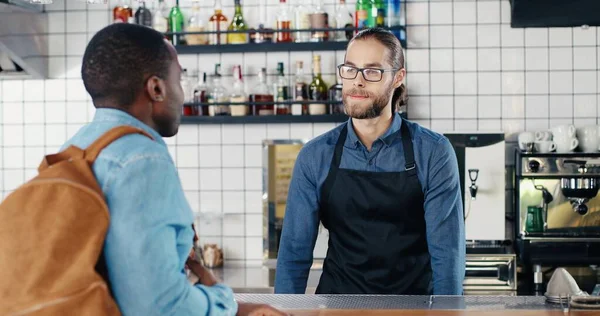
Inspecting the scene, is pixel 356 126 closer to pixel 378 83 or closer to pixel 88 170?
pixel 378 83

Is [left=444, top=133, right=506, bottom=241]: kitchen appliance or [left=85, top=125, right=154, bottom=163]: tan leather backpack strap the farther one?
[left=444, top=133, right=506, bottom=241]: kitchen appliance

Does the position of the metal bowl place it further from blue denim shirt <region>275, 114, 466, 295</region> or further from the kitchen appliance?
blue denim shirt <region>275, 114, 466, 295</region>

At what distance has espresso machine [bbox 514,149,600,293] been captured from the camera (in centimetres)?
402

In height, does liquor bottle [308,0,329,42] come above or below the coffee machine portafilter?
above

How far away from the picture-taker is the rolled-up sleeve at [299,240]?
2.49 m

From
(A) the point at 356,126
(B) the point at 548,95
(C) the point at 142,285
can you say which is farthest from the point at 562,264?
(C) the point at 142,285

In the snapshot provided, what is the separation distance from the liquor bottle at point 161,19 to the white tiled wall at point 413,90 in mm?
125

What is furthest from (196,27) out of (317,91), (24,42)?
(24,42)

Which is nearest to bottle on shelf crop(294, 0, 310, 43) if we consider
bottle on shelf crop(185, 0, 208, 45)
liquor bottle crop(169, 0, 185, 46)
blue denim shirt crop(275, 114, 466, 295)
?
bottle on shelf crop(185, 0, 208, 45)

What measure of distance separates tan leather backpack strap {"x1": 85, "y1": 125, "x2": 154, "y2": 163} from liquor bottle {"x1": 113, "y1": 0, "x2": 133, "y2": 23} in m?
3.34

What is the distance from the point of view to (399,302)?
2.06 m

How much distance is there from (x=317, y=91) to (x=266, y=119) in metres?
0.29

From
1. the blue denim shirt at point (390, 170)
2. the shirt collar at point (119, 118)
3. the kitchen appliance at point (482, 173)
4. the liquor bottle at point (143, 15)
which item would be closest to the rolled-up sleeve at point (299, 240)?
the blue denim shirt at point (390, 170)

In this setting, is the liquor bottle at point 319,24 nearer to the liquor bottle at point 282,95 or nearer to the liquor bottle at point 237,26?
the liquor bottle at point 282,95
